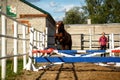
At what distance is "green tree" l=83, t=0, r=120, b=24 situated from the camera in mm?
73250

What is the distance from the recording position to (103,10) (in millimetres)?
74062

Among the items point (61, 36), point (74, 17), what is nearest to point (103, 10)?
point (74, 17)

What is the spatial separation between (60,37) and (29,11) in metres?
12.6

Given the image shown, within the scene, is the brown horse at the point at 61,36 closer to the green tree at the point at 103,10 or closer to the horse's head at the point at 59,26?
the horse's head at the point at 59,26

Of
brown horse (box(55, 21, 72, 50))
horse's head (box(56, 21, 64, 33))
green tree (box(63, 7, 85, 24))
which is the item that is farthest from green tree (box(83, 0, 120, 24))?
horse's head (box(56, 21, 64, 33))

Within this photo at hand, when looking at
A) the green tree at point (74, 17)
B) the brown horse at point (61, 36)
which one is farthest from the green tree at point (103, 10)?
the brown horse at point (61, 36)

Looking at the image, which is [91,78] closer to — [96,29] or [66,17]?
[96,29]

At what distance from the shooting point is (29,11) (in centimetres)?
2856

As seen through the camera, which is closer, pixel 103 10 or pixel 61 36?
pixel 61 36

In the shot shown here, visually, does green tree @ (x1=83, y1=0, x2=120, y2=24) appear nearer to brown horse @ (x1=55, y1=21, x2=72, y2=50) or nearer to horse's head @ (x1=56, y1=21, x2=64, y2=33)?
brown horse @ (x1=55, y1=21, x2=72, y2=50)

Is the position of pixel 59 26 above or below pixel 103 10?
below

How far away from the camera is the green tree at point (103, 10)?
73.2 metres

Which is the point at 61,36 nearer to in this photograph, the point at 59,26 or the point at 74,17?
the point at 59,26

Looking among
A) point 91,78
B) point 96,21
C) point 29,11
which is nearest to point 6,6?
point 29,11
